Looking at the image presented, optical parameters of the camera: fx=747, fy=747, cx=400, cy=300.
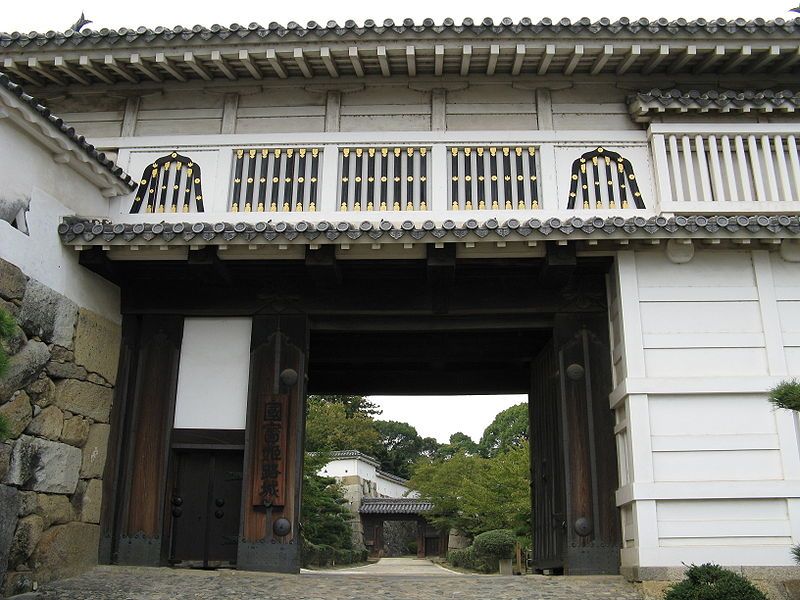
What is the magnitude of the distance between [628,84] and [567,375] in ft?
13.0

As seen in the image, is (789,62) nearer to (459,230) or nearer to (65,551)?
(459,230)

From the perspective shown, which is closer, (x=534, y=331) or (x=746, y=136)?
(x=746, y=136)

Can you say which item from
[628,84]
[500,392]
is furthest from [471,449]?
[628,84]

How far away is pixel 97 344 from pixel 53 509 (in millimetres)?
1935

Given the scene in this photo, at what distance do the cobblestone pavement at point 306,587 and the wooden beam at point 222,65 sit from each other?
6.06 meters

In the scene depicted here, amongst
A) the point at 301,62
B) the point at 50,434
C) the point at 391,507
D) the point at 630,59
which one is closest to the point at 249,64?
the point at 301,62

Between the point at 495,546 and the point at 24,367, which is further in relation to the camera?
the point at 495,546

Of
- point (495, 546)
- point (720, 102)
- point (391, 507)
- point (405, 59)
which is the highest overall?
point (405, 59)

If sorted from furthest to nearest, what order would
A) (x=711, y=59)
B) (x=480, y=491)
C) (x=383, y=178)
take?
(x=480, y=491)
(x=383, y=178)
(x=711, y=59)

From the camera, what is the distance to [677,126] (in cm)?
925

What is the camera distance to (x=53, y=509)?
775cm

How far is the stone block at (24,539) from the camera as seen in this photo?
7102 millimetres

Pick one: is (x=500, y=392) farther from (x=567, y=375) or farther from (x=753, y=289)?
(x=753, y=289)

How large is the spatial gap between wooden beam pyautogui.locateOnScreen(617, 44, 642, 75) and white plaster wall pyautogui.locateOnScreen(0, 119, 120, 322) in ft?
22.1
